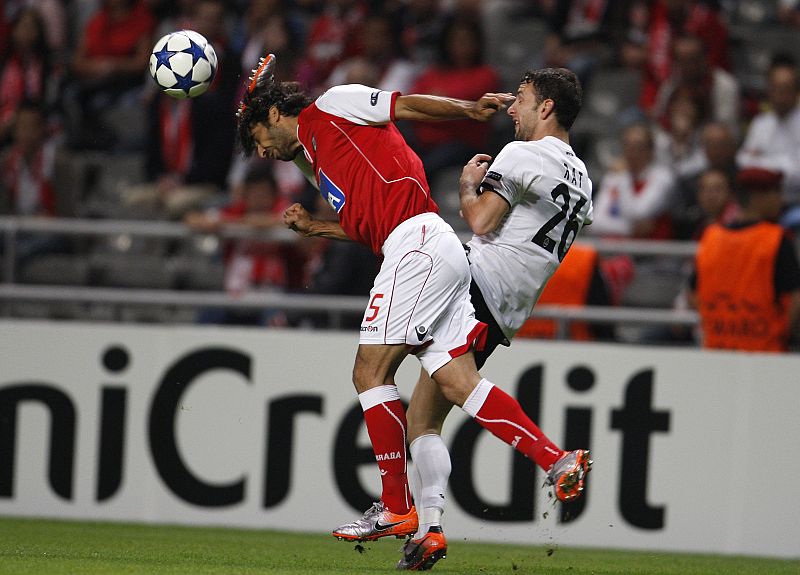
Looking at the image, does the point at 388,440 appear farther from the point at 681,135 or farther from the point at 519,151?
the point at 681,135

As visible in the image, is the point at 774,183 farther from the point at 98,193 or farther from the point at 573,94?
the point at 98,193

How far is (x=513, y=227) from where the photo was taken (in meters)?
6.11

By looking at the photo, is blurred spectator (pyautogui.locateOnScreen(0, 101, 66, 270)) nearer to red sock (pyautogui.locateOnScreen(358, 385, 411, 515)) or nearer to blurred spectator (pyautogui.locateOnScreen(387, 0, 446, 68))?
blurred spectator (pyautogui.locateOnScreen(387, 0, 446, 68))

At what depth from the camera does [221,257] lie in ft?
32.4

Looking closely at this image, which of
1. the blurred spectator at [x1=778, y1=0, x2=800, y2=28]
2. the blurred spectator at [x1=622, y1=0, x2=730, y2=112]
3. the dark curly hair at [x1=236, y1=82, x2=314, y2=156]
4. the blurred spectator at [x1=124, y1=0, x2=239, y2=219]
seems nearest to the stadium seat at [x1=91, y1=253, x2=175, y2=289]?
the blurred spectator at [x1=124, y1=0, x2=239, y2=219]

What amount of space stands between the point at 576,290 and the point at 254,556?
323 cm

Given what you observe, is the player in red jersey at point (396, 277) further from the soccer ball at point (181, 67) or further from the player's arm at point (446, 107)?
the soccer ball at point (181, 67)


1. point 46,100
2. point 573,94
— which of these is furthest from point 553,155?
point 46,100

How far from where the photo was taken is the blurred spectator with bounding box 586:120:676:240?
32.4 ft

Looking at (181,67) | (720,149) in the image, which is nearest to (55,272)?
(181,67)

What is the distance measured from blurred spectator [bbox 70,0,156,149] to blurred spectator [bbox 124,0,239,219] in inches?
36.6

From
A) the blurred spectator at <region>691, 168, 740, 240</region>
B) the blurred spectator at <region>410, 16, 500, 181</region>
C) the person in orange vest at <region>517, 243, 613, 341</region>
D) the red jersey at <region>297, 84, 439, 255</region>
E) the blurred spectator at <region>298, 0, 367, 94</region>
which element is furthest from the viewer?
the blurred spectator at <region>298, 0, 367, 94</region>

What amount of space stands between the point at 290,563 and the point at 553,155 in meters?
2.25

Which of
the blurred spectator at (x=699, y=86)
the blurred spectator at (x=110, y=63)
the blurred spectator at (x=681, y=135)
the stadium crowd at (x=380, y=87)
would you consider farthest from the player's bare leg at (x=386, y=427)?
the blurred spectator at (x=110, y=63)
